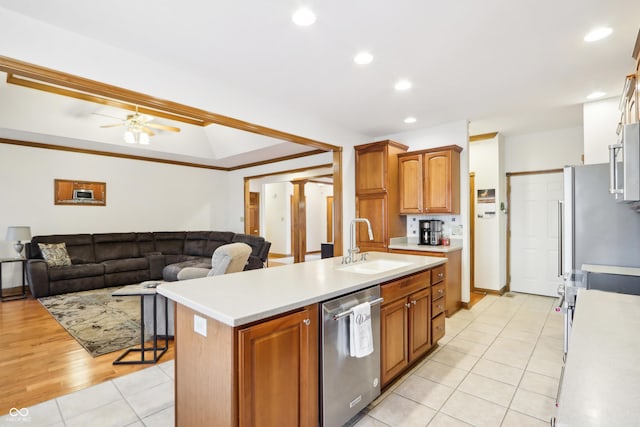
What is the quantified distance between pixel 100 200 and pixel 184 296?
6.04m

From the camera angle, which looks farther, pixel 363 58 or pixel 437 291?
pixel 437 291

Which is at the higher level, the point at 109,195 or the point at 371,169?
the point at 371,169

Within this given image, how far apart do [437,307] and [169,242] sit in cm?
602

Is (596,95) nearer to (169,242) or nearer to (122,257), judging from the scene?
(169,242)

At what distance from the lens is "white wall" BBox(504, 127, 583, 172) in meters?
4.76

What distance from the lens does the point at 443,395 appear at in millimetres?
2266

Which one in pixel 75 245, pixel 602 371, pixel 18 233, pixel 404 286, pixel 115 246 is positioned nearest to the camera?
pixel 602 371

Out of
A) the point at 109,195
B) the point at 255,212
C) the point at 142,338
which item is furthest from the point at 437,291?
the point at 255,212

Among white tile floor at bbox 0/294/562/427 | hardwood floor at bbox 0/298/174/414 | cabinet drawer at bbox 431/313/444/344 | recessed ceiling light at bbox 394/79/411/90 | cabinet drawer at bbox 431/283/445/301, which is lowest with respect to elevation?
white tile floor at bbox 0/294/562/427

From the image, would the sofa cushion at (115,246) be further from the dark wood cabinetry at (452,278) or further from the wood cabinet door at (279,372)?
the wood cabinet door at (279,372)

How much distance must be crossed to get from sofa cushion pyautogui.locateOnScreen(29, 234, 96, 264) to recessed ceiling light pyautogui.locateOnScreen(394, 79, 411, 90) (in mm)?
6105

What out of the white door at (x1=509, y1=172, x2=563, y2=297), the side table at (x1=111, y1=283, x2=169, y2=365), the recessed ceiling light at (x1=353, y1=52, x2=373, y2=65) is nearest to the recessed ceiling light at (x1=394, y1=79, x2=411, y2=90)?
the recessed ceiling light at (x1=353, y1=52, x2=373, y2=65)

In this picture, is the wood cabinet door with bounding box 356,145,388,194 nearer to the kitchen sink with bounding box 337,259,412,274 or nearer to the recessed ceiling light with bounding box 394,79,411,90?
the recessed ceiling light with bounding box 394,79,411,90

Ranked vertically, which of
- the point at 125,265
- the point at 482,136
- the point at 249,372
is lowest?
the point at 125,265
